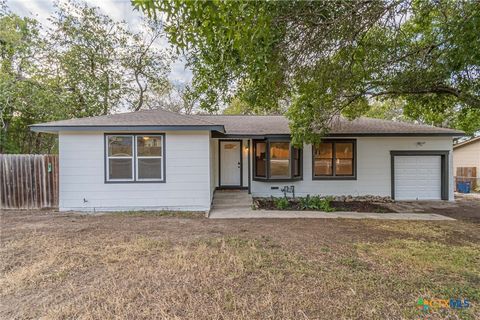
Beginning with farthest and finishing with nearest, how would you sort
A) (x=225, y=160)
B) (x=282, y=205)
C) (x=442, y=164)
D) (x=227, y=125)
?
(x=227, y=125), (x=225, y=160), (x=442, y=164), (x=282, y=205)

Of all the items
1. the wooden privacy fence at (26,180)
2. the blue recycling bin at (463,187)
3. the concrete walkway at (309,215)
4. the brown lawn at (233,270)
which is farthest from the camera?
the blue recycling bin at (463,187)

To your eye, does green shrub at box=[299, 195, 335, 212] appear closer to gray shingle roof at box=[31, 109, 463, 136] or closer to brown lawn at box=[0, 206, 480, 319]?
brown lawn at box=[0, 206, 480, 319]

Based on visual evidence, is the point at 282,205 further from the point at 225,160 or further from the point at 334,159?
the point at 225,160

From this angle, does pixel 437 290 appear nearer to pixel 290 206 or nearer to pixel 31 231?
pixel 290 206

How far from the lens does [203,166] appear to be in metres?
8.00

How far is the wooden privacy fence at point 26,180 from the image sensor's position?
8.09m

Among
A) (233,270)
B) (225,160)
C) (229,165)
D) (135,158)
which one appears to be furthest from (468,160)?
(135,158)

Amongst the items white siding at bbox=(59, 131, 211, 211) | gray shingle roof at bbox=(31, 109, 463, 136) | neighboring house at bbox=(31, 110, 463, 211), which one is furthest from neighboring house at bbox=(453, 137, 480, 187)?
white siding at bbox=(59, 131, 211, 211)

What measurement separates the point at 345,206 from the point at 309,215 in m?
2.16

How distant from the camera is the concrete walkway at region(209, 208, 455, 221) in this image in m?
7.34

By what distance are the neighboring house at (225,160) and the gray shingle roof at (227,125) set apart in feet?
0.11

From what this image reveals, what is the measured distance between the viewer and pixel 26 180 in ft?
26.8

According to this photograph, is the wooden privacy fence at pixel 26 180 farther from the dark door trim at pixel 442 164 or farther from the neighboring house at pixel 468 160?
the neighboring house at pixel 468 160

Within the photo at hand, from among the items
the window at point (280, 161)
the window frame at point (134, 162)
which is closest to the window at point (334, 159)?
the window at point (280, 161)
